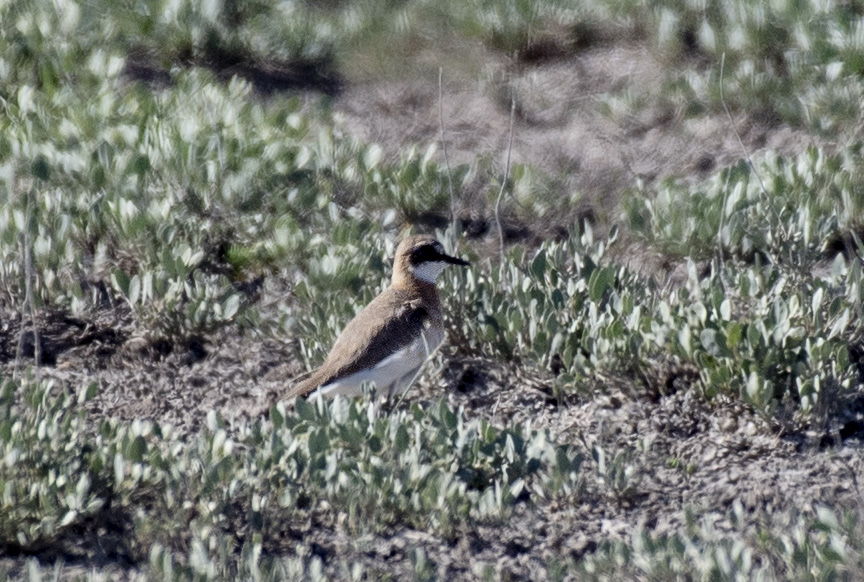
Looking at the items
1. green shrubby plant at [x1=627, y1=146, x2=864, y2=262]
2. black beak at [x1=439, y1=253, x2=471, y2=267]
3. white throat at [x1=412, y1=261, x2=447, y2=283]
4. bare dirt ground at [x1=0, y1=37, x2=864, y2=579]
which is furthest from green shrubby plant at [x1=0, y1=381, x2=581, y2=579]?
green shrubby plant at [x1=627, y1=146, x2=864, y2=262]

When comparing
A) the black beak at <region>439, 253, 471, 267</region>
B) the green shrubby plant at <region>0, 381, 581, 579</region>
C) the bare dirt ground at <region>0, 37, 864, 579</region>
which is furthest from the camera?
the black beak at <region>439, 253, 471, 267</region>

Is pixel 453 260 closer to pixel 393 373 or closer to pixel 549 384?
pixel 393 373

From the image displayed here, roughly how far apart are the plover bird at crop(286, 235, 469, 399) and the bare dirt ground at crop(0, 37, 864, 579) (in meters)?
0.15

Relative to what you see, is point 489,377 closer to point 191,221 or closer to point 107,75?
point 191,221

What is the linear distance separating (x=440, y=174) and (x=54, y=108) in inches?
103

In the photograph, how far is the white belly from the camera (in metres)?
6.07

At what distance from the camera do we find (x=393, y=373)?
6258 millimetres

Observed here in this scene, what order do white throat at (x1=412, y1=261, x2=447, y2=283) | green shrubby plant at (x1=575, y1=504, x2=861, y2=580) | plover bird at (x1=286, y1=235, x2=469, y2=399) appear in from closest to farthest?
green shrubby plant at (x1=575, y1=504, x2=861, y2=580) < plover bird at (x1=286, y1=235, x2=469, y2=399) < white throat at (x1=412, y1=261, x2=447, y2=283)


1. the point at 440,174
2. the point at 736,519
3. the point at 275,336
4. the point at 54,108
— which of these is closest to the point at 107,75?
the point at 54,108

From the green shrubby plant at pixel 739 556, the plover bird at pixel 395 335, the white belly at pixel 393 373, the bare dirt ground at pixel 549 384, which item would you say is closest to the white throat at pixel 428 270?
the plover bird at pixel 395 335

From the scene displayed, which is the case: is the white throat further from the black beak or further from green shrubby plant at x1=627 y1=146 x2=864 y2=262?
green shrubby plant at x1=627 y1=146 x2=864 y2=262

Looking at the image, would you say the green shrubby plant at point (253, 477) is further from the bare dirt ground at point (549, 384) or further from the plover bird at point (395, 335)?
the plover bird at point (395, 335)

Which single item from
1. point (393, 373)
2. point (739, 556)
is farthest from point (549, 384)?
point (739, 556)

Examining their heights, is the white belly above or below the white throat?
below
